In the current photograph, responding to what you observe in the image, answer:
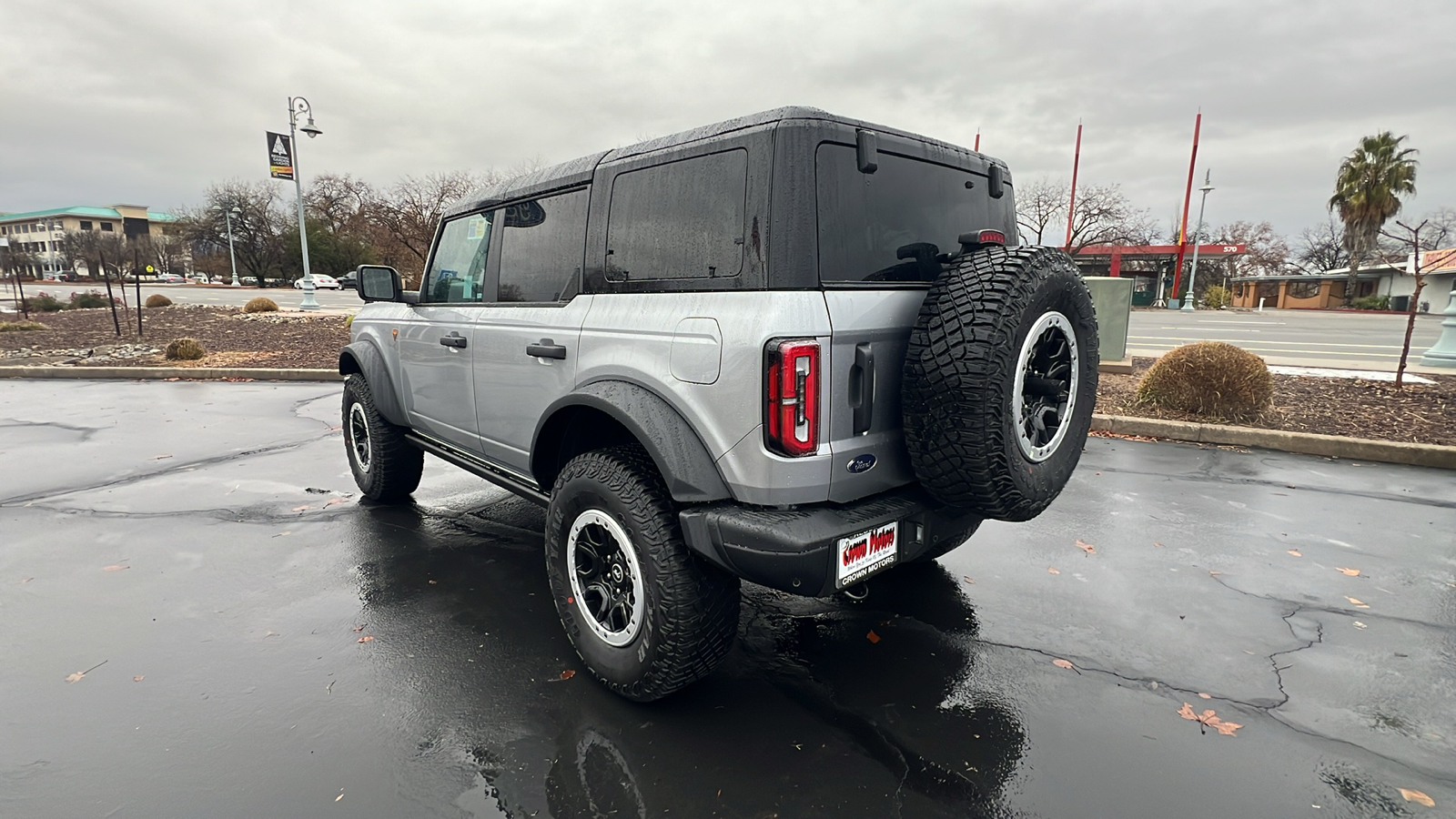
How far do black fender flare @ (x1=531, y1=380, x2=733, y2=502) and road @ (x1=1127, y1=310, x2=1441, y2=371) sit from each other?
1389 cm

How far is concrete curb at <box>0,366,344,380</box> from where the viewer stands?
443 inches

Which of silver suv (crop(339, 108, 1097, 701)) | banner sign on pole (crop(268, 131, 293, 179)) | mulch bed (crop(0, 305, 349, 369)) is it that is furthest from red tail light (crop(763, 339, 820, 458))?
banner sign on pole (crop(268, 131, 293, 179))

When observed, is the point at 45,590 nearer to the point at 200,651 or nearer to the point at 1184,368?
the point at 200,651

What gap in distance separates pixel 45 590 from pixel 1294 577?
260 inches

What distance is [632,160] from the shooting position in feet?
9.30

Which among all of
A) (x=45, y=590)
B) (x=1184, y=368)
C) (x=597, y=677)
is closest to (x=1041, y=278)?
(x=597, y=677)

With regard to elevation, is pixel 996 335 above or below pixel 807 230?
below

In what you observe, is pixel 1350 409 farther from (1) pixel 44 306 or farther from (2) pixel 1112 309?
(1) pixel 44 306

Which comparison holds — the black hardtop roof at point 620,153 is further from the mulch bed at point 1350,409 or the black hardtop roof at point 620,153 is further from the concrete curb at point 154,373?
the concrete curb at point 154,373

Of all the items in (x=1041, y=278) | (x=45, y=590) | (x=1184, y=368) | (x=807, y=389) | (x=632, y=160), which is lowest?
(x=45, y=590)

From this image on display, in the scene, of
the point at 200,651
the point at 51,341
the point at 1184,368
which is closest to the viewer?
the point at 200,651

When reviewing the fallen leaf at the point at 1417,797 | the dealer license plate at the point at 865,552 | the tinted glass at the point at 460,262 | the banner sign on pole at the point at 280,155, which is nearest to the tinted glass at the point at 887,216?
the dealer license plate at the point at 865,552

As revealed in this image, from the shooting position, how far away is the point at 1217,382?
719 cm

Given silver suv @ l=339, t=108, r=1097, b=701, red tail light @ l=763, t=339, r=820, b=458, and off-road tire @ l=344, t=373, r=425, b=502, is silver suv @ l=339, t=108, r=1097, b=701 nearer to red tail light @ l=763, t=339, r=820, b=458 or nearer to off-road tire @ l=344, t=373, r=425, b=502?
red tail light @ l=763, t=339, r=820, b=458
